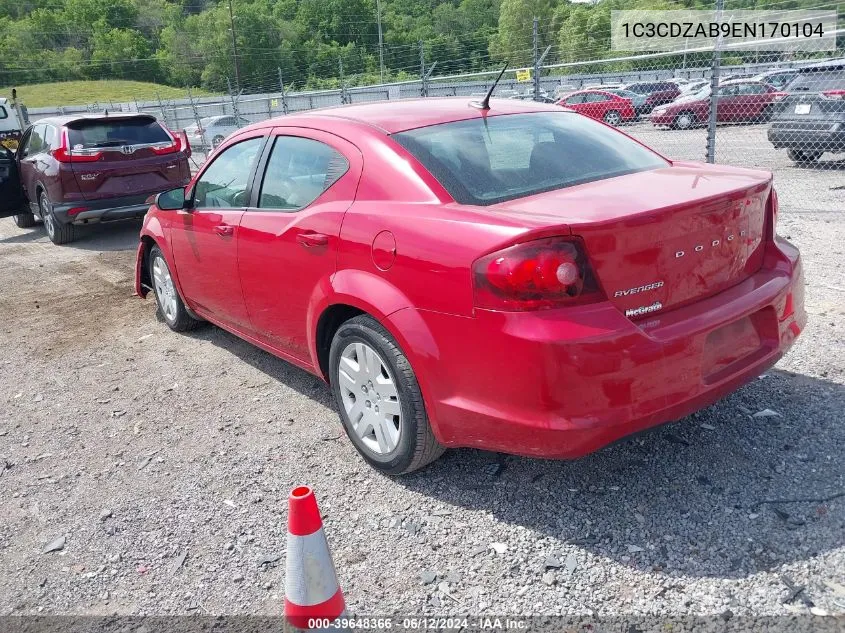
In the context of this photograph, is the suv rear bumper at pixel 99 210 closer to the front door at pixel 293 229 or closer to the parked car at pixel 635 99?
the front door at pixel 293 229

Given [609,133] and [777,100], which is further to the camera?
[777,100]

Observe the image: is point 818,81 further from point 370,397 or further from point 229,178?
point 370,397

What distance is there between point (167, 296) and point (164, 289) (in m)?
0.06

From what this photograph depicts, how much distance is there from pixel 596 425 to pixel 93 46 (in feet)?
353

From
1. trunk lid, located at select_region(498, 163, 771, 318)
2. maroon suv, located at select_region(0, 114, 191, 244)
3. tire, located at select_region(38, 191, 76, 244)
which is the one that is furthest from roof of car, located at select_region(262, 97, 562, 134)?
tire, located at select_region(38, 191, 76, 244)

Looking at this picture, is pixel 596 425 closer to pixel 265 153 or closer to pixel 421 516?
pixel 421 516

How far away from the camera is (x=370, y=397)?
10.8 feet

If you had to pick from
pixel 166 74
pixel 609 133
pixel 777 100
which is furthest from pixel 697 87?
pixel 166 74

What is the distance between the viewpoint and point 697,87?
22.9 meters

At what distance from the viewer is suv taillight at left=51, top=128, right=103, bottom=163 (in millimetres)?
9242

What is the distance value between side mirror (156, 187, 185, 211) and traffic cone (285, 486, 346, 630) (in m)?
3.22

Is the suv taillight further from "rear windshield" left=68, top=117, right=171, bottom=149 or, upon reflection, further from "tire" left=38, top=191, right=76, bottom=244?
"tire" left=38, top=191, right=76, bottom=244

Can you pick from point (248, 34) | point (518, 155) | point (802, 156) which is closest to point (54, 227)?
point (518, 155)

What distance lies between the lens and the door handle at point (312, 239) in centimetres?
337
